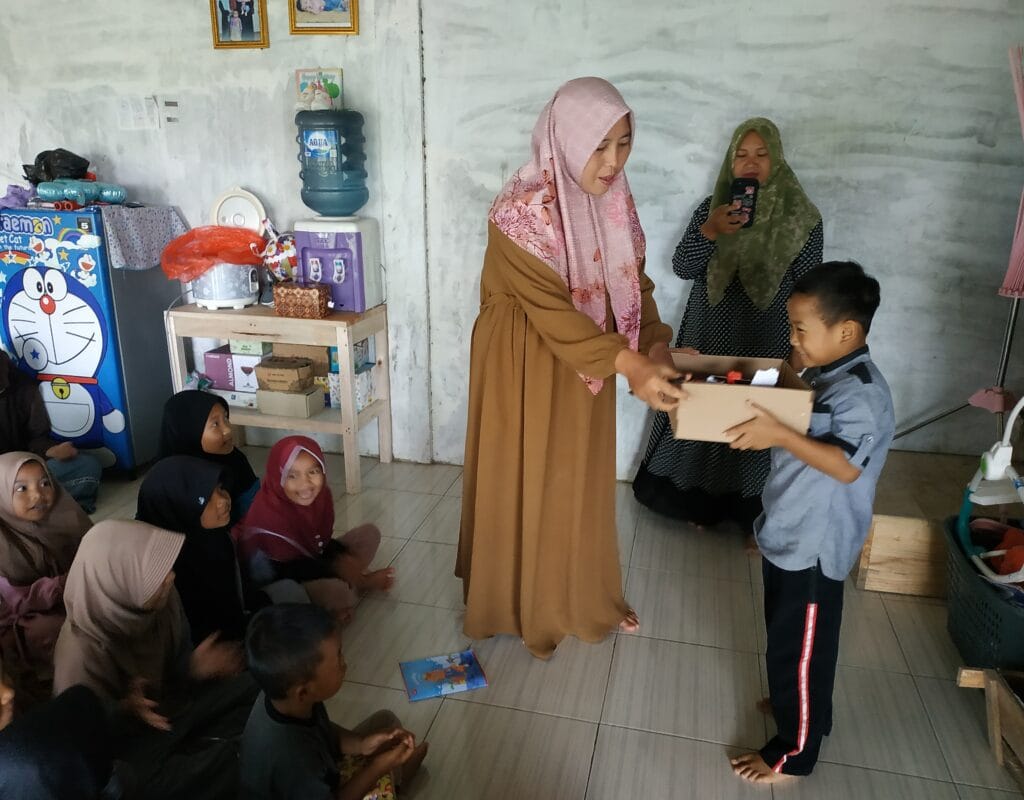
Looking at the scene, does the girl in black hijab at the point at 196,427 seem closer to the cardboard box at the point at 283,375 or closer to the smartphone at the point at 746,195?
the cardboard box at the point at 283,375

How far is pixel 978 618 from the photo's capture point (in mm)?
1938

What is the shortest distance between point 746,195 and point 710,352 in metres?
0.55

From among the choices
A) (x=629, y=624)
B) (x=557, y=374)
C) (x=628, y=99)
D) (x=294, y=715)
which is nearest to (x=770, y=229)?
(x=628, y=99)

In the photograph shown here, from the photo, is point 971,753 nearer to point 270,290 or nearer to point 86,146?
point 270,290

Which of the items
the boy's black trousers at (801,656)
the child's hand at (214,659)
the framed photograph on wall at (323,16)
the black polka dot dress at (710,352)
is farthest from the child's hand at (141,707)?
the framed photograph on wall at (323,16)

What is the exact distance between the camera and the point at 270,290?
10.7 feet

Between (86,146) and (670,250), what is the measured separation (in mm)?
2686

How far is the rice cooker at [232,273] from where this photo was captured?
3.10 m

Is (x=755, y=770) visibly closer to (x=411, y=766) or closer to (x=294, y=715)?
(x=411, y=766)

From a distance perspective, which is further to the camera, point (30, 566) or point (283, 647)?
point (30, 566)

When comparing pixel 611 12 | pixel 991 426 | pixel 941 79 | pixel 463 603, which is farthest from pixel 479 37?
pixel 991 426

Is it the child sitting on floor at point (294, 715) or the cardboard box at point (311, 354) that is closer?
the child sitting on floor at point (294, 715)

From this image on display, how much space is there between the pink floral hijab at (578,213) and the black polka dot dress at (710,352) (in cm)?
74

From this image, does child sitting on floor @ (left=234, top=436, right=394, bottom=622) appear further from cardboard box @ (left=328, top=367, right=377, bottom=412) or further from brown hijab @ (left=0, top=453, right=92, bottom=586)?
cardboard box @ (left=328, top=367, right=377, bottom=412)
